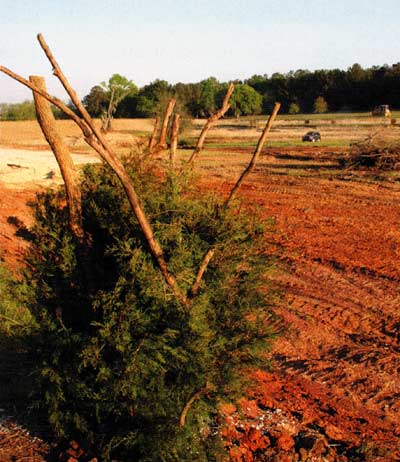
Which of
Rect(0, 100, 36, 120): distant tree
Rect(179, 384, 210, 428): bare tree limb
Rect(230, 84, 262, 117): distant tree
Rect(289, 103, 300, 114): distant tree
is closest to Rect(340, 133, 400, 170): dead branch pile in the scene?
Rect(179, 384, 210, 428): bare tree limb

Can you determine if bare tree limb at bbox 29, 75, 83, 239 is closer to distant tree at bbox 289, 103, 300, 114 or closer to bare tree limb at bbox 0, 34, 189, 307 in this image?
bare tree limb at bbox 0, 34, 189, 307

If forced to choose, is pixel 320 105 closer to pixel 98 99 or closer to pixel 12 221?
pixel 98 99

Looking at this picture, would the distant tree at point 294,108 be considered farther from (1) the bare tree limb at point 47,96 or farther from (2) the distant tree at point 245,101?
(1) the bare tree limb at point 47,96

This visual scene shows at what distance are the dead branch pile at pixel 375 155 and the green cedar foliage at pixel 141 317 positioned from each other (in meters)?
20.2

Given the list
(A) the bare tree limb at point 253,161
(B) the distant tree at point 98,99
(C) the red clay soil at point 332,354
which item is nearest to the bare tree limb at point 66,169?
(A) the bare tree limb at point 253,161

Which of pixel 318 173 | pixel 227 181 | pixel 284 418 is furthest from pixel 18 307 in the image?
pixel 318 173

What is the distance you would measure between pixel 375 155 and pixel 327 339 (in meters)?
17.1

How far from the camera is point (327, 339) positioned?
812 centimetres

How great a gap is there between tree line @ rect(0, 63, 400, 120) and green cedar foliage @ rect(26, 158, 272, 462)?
67.9m

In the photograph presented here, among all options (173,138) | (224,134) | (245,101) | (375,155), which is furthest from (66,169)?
(245,101)

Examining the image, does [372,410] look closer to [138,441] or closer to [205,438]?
[205,438]

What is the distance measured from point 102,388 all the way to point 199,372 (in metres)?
0.71

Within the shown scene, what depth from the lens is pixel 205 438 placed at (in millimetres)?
4820

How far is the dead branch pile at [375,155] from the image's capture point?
2350cm
